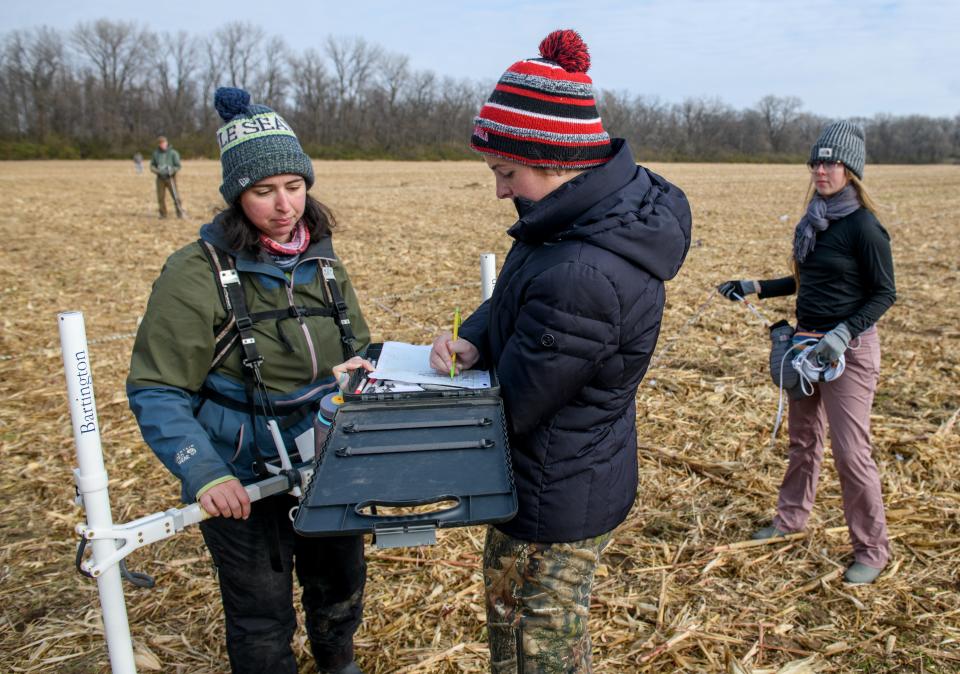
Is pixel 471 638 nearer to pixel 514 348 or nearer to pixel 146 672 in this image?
pixel 146 672

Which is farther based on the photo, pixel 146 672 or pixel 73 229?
pixel 73 229

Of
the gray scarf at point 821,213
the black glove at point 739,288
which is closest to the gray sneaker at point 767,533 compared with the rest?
the black glove at point 739,288

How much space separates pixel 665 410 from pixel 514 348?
15.2ft

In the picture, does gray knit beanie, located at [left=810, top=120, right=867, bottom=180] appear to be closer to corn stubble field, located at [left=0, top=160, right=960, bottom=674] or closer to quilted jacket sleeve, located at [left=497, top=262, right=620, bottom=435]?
corn stubble field, located at [left=0, top=160, right=960, bottom=674]

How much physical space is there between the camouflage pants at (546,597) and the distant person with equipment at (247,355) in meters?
0.87

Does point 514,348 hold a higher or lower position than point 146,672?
higher

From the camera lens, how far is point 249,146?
2611 millimetres

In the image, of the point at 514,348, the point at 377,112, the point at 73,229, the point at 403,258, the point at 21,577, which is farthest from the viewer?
the point at 377,112

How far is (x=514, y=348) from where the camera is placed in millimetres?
2053

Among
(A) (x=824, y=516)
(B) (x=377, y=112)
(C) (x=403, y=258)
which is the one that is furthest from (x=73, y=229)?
(B) (x=377, y=112)

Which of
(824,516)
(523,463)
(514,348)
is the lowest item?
(824,516)

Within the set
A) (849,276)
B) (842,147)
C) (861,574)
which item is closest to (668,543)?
(861,574)

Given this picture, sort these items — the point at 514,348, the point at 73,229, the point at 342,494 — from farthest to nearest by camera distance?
the point at 73,229
the point at 514,348
the point at 342,494

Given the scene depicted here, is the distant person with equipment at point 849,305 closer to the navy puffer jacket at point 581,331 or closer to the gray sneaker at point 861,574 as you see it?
the gray sneaker at point 861,574
